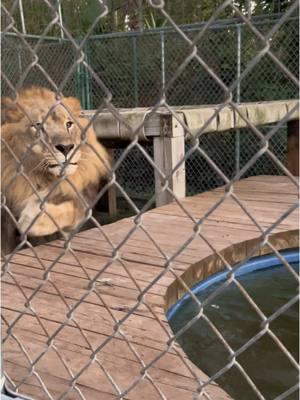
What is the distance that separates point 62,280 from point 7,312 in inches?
16.2

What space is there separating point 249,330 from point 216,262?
1.68 ft

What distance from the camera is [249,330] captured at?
9.39 feet

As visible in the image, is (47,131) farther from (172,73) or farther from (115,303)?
(172,73)

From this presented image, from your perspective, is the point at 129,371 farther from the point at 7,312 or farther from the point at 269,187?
the point at 269,187

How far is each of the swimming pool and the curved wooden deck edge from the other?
70 mm

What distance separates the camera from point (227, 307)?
10.4 ft

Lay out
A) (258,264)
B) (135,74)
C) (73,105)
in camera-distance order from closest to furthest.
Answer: (73,105) < (258,264) < (135,74)

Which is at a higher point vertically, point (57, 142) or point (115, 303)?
point (57, 142)

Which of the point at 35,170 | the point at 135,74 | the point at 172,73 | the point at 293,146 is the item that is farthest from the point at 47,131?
the point at 172,73

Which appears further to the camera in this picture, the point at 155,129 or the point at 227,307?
the point at 155,129

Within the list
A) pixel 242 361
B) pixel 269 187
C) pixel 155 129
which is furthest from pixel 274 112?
pixel 242 361

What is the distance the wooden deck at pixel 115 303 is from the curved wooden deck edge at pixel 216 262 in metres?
0.01

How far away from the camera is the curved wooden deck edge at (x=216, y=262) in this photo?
271 centimetres

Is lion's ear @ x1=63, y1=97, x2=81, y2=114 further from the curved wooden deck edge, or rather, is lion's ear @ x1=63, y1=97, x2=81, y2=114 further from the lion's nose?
the curved wooden deck edge
